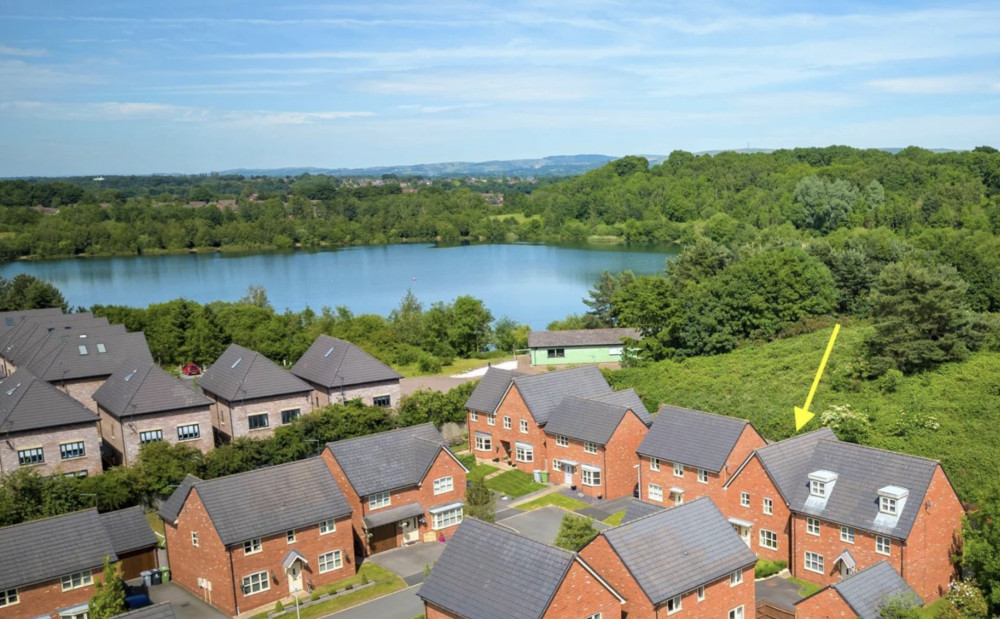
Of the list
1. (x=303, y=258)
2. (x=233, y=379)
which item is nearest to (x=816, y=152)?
(x=303, y=258)

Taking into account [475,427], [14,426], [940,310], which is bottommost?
[475,427]

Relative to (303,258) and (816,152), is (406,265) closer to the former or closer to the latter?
(303,258)

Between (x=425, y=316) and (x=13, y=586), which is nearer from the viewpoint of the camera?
(x=13, y=586)

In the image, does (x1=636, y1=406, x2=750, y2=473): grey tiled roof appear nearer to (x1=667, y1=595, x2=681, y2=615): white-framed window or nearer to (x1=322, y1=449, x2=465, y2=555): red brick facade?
(x1=322, y1=449, x2=465, y2=555): red brick facade

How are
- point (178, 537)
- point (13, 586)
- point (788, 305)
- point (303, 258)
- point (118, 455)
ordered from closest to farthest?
point (13, 586) → point (178, 537) → point (118, 455) → point (788, 305) → point (303, 258)

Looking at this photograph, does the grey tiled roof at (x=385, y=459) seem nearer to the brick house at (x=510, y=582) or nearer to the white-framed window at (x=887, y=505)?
the brick house at (x=510, y=582)

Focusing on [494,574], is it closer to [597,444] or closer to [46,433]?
[597,444]

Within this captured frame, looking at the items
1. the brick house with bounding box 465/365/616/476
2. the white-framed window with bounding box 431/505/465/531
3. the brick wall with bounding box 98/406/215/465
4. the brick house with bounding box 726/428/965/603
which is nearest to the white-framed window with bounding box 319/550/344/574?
the white-framed window with bounding box 431/505/465/531
